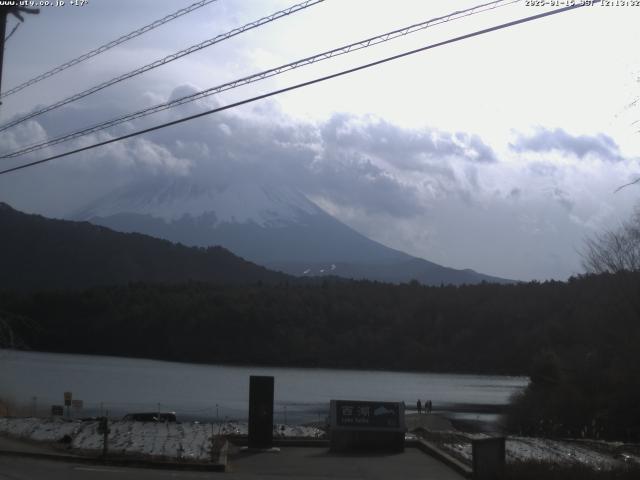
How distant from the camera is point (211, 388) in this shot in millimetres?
94875

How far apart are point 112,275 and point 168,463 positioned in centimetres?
17424

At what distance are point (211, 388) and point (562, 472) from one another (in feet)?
261

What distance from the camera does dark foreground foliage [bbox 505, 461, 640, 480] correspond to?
17.4m

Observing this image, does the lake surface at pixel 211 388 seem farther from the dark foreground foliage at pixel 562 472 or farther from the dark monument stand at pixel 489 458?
the dark foreground foliage at pixel 562 472

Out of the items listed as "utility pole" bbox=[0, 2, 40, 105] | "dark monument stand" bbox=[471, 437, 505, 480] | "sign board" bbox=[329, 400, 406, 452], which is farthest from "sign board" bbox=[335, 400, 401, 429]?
"utility pole" bbox=[0, 2, 40, 105]

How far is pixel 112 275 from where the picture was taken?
189500 mm

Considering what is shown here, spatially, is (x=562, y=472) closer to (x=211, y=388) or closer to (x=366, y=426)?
(x=366, y=426)

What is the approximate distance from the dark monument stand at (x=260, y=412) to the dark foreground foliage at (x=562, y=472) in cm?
690

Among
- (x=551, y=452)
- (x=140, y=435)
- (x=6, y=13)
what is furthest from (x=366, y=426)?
(x=6, y=13)

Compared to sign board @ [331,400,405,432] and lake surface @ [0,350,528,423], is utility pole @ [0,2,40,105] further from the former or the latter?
lake surface @ [0,350,528,423]

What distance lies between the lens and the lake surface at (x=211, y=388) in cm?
6931

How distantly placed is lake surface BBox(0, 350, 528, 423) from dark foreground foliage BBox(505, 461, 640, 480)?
39897 mm

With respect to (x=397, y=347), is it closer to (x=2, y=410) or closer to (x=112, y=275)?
(x=112, y=275)

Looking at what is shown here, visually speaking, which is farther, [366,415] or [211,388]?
[211,388]
